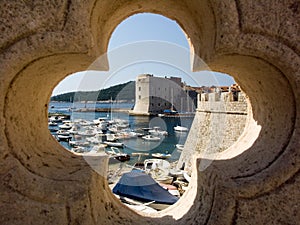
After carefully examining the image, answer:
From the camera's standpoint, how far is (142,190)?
8109 mm

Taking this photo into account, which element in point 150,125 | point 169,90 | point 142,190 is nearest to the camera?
point 142,190

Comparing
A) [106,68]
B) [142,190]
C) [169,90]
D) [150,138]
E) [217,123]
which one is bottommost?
[150,138]

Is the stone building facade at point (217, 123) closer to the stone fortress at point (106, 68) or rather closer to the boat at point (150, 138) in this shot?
the stone fortress at point (106, 68)

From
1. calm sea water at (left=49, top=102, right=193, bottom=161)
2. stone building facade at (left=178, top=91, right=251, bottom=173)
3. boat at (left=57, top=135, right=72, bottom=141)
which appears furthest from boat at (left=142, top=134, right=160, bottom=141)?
stone building facade at (left=178, top=91, right=251, bottom=173)

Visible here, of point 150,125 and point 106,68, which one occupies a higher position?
point 106,68

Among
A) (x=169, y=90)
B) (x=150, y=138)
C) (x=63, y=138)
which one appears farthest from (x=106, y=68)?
(x=63, y=138)

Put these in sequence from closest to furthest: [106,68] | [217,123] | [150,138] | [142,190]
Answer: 1. [106,68]
2. [142,190]
3. [217,123]
4. [150,138]

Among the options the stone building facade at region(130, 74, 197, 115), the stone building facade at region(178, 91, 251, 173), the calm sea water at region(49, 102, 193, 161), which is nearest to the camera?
the stone building facade at region(178, 91, 251, 173)

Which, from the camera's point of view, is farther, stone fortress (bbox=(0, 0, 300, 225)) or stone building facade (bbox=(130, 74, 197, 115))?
stone building facade (bbox=(130, 74, 197, 115))

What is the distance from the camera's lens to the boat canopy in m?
7.70

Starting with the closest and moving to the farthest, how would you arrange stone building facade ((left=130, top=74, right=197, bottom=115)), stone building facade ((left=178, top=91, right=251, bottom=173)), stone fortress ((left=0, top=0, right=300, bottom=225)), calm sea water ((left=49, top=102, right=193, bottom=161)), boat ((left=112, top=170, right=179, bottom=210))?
stone fortress ((left=0, top=0, right=300, bottom=225)) → boat ((left=112, top=170, right=179, bottom=210)) → stone building facade ((left=178, top=91, right=251, bottom=173)) → stone building facade ((left=130, top=74, right=197, bottom=115)) → calm sea water ((left=49, top=102, right=193, bottom=161))

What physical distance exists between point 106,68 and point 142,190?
651cm

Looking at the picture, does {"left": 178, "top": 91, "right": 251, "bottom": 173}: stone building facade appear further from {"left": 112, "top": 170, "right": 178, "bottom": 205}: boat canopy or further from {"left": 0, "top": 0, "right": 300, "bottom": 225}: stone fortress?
{"left": 0, "top": 0, "right": 300, "bottom": 225}: stone fortress

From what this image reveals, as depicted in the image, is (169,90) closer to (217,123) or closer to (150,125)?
(217,123)
